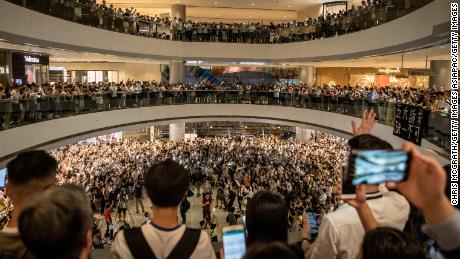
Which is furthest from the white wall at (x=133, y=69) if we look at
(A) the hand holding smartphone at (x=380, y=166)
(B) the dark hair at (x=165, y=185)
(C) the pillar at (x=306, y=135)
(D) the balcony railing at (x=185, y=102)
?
(A) the hand holding smartphone at (x=380, y=166)

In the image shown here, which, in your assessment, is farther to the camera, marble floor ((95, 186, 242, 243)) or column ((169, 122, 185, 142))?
column ((169, 122, 185, 142))

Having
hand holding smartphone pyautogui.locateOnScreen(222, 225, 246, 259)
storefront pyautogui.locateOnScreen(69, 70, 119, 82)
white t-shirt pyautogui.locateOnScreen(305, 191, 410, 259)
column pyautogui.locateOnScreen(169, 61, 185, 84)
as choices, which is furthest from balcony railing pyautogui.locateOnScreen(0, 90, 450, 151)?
storefront pyautogui.locateOnScreen(69, 70, 119, 82)

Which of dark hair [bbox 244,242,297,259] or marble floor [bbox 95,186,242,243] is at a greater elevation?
dark hair [bbox 244,242,297,259]

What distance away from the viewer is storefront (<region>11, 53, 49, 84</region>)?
1961 cm

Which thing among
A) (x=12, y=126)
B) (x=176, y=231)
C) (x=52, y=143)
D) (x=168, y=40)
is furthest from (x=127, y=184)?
(x=176, y=231)

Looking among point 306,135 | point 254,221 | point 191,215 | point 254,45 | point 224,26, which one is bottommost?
point 191,215

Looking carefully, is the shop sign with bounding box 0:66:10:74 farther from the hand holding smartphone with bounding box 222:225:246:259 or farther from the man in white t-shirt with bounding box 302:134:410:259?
the man in white t-shirt with bounding box 302:134:410:259

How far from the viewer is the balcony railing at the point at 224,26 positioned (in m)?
14.8

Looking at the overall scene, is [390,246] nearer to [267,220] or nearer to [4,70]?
[267,220]

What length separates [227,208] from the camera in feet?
53.7

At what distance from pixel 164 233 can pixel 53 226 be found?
2.74 feet

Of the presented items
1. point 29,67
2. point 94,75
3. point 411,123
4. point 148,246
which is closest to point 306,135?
point 94,75

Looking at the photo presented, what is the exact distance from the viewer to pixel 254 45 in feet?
86.0

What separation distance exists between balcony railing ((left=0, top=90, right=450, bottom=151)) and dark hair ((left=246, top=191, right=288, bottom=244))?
7668mm
